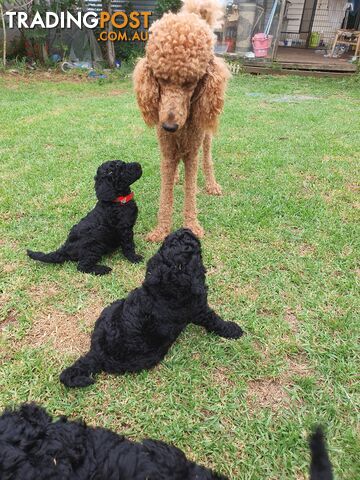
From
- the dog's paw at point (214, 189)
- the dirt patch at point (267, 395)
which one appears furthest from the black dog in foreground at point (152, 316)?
the dog's paw at point (214, 189)

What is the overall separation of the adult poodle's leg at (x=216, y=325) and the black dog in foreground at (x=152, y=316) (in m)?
0.16

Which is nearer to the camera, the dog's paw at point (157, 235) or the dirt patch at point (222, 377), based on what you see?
the dirt patch at point (222, 377)

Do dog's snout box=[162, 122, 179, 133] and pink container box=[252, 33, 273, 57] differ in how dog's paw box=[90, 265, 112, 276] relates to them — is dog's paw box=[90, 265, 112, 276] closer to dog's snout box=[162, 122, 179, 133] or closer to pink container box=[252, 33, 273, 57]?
dog's snout box=[162, 122, 179, 133]

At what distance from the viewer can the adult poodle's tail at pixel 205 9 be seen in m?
3.72

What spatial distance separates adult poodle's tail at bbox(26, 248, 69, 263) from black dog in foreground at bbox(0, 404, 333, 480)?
1744 millimetres

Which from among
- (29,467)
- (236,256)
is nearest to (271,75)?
(236,256)

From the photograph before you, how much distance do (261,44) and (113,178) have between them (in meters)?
10.2

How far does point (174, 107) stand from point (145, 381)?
6.44 ft

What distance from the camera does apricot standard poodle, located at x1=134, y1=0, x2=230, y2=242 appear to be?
103 inches

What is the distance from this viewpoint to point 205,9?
12.2ft

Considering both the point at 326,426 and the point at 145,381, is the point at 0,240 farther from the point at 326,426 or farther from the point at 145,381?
the point at 326,426

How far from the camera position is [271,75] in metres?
11.1

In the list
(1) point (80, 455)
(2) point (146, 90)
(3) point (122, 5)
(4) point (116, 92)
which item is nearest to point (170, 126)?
(2) point (146, 90)

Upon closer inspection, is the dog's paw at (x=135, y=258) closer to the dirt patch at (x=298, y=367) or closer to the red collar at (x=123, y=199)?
the red collar at (x=123, y=199)
